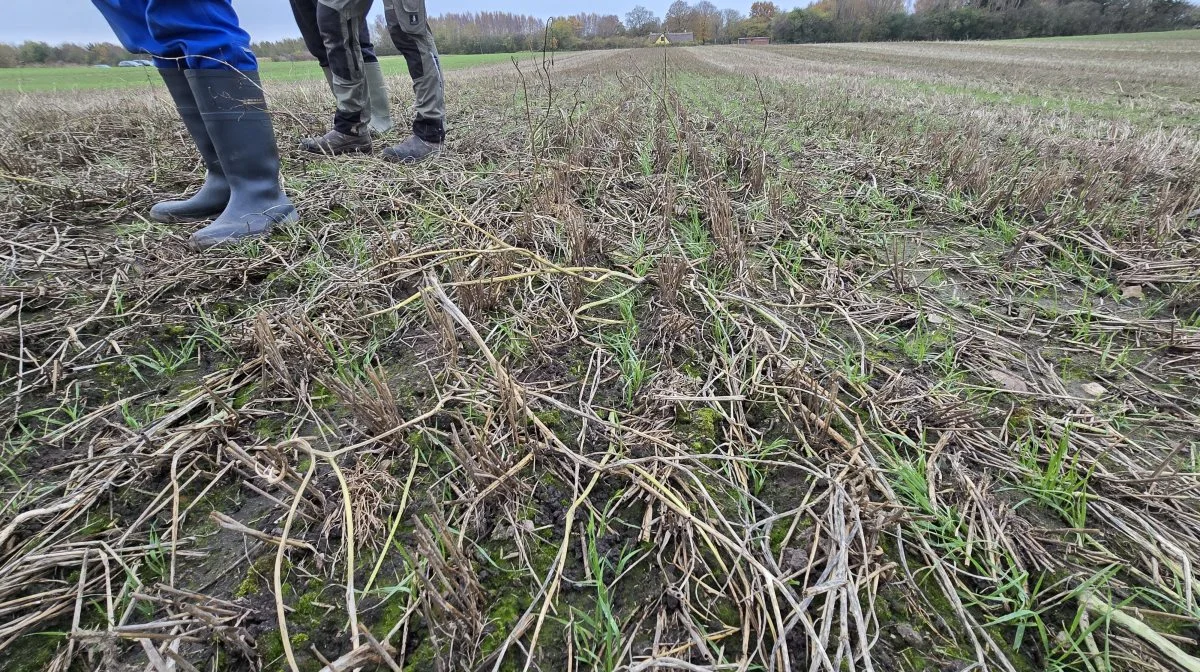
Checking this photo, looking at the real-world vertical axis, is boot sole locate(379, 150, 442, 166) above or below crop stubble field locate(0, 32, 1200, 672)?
above

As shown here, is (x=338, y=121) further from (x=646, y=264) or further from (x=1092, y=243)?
(x=1092, y=243)

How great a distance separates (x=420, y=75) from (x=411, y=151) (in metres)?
0.68

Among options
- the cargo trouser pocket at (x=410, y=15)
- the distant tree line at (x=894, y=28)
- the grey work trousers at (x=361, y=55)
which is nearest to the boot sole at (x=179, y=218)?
the grey work trousers at (x=361, y=55)

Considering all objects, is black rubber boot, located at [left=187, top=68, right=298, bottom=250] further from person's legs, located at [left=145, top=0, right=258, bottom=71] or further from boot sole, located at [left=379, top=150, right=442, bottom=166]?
boot sole, located at [left=379, top=150, right=442, bottom=166]

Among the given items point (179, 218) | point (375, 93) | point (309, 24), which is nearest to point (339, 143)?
point (309, 24)

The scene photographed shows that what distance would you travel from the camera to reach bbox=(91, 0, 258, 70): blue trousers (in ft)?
6.80

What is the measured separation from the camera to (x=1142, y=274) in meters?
2.10

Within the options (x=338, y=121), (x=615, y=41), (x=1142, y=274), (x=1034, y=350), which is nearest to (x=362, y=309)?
(x=1034, y=350)

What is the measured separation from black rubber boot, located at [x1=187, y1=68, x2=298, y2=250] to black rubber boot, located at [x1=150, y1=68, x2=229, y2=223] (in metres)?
0.27

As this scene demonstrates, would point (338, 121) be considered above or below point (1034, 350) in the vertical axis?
above

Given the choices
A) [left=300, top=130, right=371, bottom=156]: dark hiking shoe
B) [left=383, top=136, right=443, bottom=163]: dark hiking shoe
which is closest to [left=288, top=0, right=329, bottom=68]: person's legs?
[left=300, top=130, right=371, bottom=156]: dark hiking shoe

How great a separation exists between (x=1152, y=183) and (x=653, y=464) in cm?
421

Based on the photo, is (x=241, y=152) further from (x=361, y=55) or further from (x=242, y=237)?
(x=361, y=55)

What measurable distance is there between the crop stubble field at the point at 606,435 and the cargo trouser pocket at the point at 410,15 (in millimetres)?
1526
